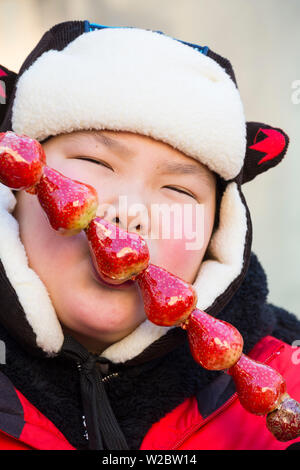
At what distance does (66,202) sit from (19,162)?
0.25 feet

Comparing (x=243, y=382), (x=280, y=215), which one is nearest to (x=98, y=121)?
(x=243, y=382)

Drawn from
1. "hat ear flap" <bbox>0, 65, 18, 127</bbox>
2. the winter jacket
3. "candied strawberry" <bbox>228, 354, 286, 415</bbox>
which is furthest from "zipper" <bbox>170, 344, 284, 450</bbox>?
"hat ear flap" <bbox>0, 65, 18, 127</bbox>

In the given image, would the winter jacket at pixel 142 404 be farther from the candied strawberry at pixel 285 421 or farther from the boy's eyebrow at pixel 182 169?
the boy's eyebrow at pixel 182 169

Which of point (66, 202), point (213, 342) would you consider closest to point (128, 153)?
point (66, 202)

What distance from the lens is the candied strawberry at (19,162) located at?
630 mm

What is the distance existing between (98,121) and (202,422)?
49cm

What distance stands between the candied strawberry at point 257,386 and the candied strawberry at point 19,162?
0.37m

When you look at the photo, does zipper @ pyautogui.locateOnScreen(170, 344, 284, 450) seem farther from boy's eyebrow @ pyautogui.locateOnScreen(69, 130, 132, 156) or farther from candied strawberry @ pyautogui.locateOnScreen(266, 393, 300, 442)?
boy's eyebrow @ pyautogui.locateOnScreen(69, 130, 132, 156)

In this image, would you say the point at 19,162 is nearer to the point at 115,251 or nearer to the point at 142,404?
Result: the point at 115,251

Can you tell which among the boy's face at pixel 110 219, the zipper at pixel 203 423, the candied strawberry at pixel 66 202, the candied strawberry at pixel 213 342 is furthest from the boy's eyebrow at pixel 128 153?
the zipper at pixel 203 423

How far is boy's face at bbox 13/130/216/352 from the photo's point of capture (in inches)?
28.2

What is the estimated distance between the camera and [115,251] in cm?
64

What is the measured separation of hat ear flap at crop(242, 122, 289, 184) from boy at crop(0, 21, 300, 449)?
76 millimetres

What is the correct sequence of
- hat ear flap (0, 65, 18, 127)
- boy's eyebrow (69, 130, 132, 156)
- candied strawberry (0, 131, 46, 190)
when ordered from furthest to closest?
1. hat ear flap (0, 65, 18, 127)
2. boy's eyebrow (69, 130, 132, 156)
3. candied strawberry (0, 131, 46, 190)
